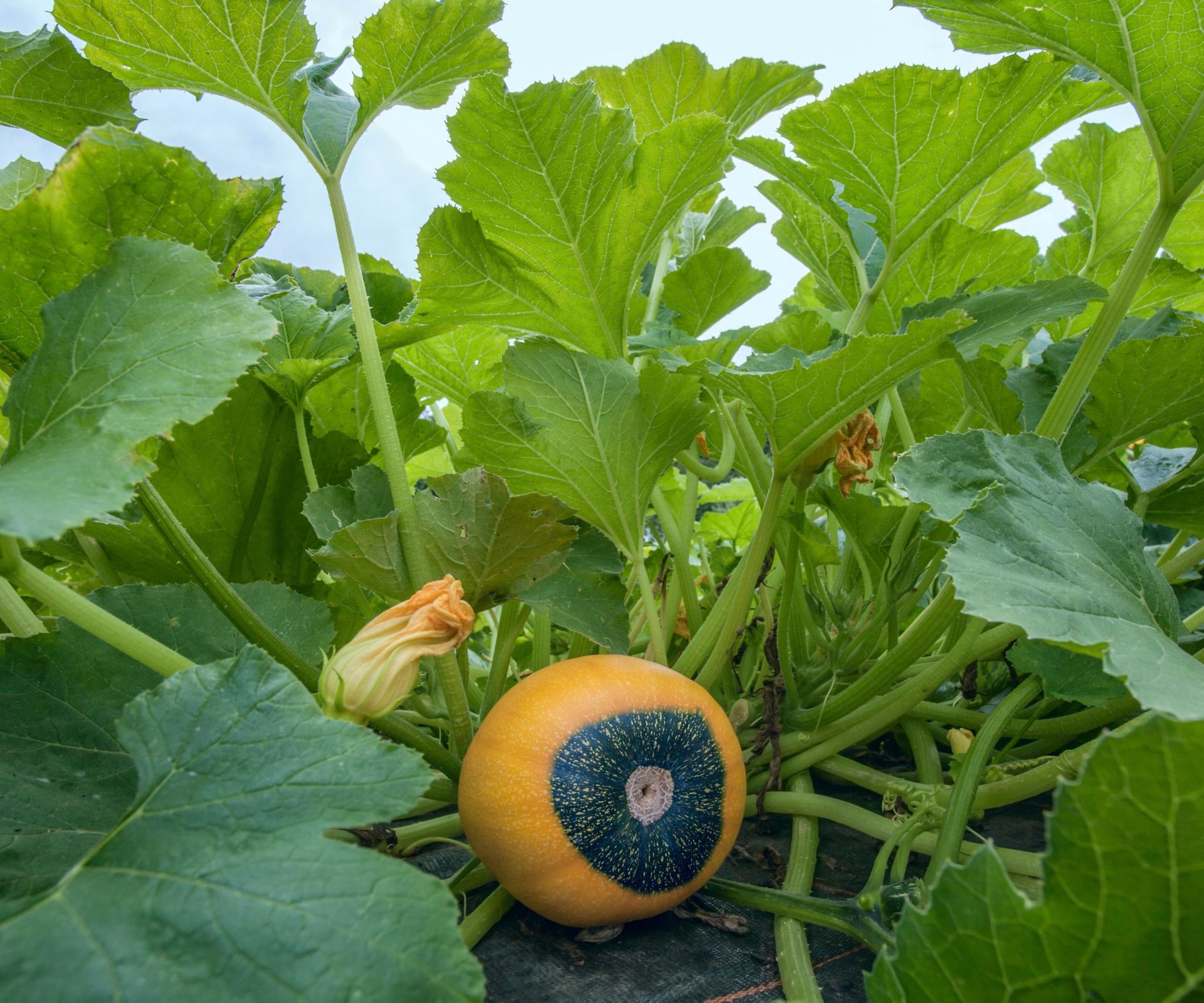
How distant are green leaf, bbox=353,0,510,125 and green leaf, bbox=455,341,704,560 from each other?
0.95ft

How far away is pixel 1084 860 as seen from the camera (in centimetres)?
43

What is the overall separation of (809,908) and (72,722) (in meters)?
0.62

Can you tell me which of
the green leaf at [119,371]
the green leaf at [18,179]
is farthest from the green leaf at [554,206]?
the green leaf at [18,179]

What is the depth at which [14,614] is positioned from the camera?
0.69 metres

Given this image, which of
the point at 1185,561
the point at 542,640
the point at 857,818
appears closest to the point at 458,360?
the point at 542,640

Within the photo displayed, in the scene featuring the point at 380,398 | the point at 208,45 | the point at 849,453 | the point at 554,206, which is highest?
the point at 208,45

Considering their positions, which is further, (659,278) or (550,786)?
(659,278)

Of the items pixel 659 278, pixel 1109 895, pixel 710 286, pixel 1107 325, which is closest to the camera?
pixel 1109 895

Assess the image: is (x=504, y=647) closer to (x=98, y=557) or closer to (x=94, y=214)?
(x=98, y=557)

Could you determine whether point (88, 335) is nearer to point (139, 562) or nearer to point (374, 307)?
point (139, 562)

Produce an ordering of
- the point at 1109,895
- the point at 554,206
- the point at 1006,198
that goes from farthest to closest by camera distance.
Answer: the point at 1006,198 → the point at 554,206 → the point at 1109,895

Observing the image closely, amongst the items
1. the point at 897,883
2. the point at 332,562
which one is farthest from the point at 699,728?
the point at 332,562

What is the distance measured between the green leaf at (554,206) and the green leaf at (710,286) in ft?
0.27

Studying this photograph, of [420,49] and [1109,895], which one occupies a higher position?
[420,49]
